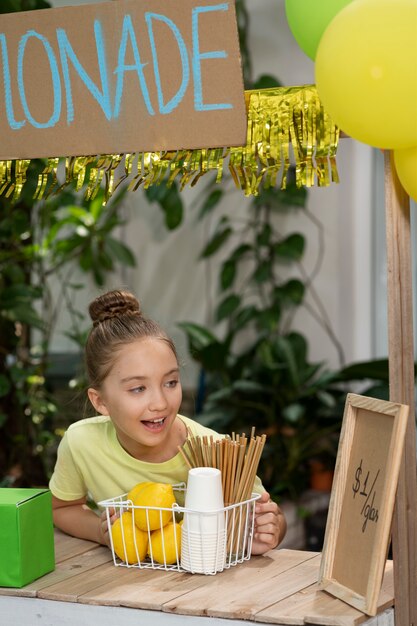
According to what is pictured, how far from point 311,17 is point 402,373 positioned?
2.05 feet

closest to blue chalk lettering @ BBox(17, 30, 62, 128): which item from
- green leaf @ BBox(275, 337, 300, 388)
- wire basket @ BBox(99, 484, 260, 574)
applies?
wire basket @ BBox(99, 484, 260, 574)

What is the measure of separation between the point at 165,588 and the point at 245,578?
15 cm

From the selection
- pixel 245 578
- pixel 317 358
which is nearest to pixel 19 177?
pixel 245 578

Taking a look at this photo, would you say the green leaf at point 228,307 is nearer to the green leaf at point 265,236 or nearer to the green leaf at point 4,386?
the green leaf at point 265,236

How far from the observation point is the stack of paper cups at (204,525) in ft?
5.89

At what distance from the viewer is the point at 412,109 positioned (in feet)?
5.11

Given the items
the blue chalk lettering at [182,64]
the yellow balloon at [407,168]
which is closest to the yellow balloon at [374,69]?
the yellow balloon at [407,168]

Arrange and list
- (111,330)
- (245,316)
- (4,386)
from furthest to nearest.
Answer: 1. (245,316)
2. (4,386)
3. (111,330)

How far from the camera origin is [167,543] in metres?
1.86

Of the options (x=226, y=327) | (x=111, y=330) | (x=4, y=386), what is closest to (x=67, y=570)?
(x=111, y=330)

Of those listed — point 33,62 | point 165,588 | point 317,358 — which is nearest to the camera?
point 165,588

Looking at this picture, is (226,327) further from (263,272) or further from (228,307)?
(263,272)

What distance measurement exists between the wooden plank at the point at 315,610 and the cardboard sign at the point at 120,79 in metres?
0.79

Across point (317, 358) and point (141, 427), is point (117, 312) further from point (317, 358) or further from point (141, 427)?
point (317, 358)
